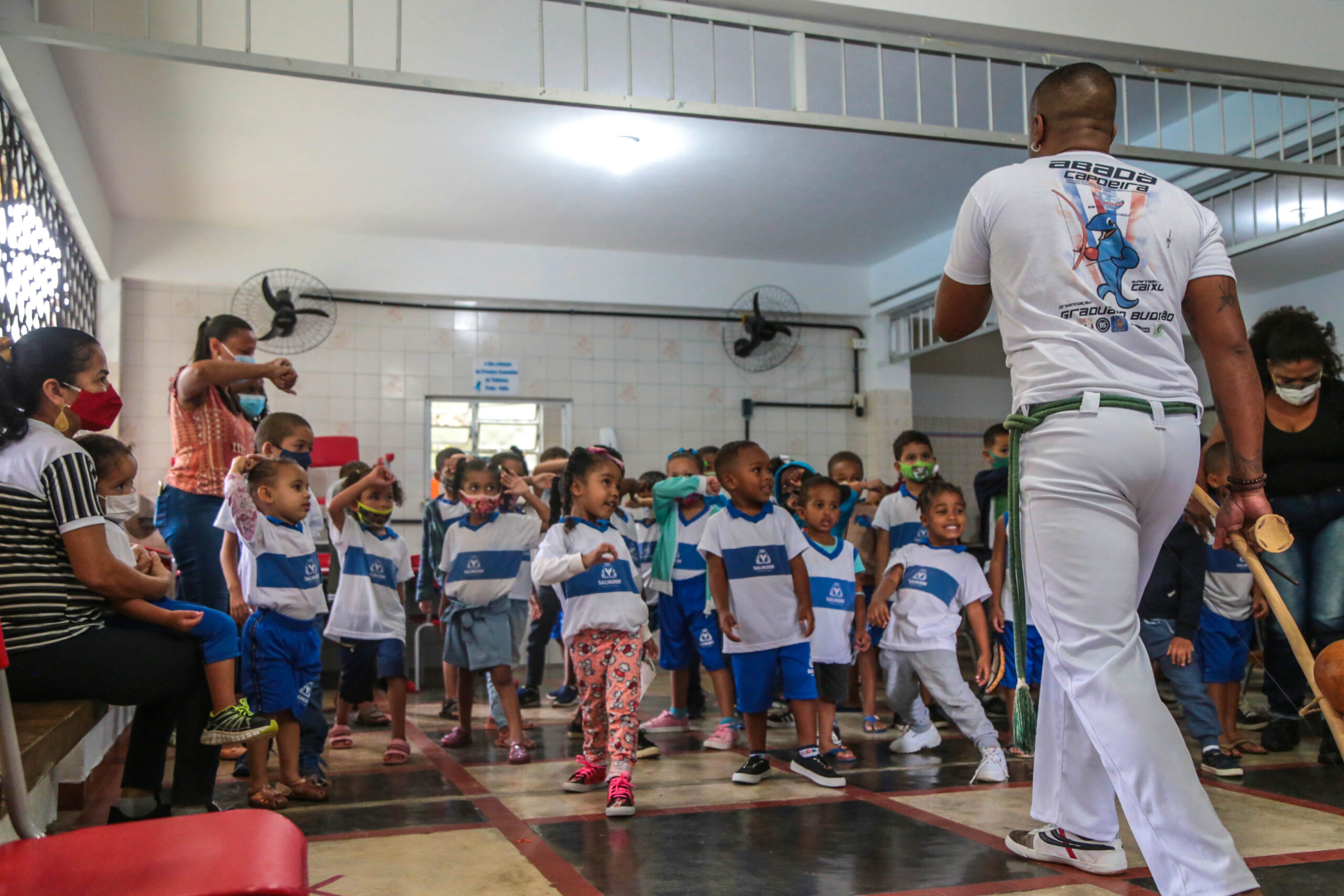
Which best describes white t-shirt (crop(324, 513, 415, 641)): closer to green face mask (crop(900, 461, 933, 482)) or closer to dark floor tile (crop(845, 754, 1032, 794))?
dark floor tile (crop(845, 754, 1032, 794))

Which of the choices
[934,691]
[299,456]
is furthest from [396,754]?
[934,691]

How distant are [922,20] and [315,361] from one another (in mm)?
5053

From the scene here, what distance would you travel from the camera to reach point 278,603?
3.06 metres

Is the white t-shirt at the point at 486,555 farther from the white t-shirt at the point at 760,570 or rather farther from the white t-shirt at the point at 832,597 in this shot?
the white t-shirt at the point at 832,597

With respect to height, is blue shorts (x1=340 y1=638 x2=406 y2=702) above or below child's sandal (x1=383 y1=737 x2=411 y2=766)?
above

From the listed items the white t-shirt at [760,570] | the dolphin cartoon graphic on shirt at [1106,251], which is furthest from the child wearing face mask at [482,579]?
the dolphin cartoon graphic on shirt at [1106,251]

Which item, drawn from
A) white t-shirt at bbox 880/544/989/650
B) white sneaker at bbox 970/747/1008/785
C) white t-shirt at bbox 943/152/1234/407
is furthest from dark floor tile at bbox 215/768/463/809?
white t-shirt at bbox 943/152/1234/407

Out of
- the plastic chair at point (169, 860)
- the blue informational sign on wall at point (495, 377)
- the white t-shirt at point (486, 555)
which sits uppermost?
the blue informational sign on wall at point (495, 377)

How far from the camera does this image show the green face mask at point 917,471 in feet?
15.0

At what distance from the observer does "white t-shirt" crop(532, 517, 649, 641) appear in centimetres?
315

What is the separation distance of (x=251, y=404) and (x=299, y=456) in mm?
329

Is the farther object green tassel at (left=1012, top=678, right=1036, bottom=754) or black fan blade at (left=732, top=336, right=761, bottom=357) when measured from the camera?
black fan blade at (left=732, top=336, right=761, bottom=357)

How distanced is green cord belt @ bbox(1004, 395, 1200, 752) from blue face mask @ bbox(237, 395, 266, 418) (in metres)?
2.65

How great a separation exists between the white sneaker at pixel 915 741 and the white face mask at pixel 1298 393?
1.67 m
